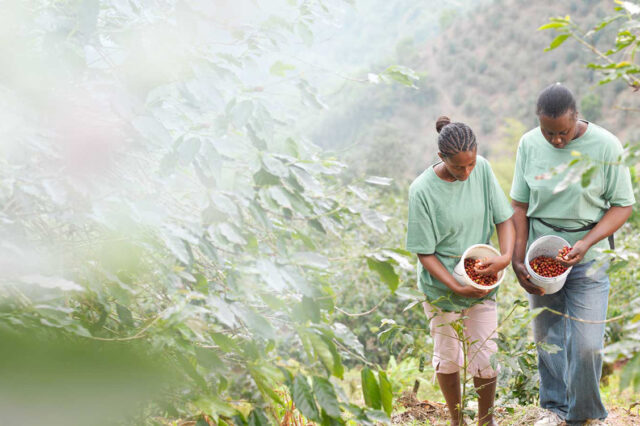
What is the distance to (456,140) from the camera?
2367 mm

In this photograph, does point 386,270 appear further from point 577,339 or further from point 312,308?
point 577,339

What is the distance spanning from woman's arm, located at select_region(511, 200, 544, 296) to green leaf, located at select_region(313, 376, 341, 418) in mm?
1477

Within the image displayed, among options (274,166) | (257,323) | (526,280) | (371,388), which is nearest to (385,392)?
(371,388)

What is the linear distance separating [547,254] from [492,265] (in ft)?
1.19

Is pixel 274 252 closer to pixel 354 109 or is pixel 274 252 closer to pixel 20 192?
pixel 20 192

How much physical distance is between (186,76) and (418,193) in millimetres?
1321

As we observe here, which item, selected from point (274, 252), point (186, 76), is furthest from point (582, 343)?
point (186, 76)

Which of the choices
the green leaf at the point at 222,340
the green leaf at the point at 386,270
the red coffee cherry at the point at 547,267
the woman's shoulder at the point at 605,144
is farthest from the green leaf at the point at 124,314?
the woman's shoulder at the point at 605,144

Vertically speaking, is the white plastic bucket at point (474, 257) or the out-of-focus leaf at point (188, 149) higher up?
the out-of-focus leaf at point (188, 149)

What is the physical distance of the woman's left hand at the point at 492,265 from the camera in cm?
245

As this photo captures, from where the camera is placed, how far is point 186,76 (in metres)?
1.52

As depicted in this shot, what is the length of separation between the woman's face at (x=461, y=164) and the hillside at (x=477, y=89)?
54.4 ft

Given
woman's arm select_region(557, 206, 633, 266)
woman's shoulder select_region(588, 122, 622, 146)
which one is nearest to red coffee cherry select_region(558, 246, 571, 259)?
woman's arm select_region(557, 206, 633, 266)

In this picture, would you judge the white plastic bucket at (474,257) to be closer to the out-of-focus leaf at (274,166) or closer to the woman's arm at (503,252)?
the woman's arm at (503,252)
